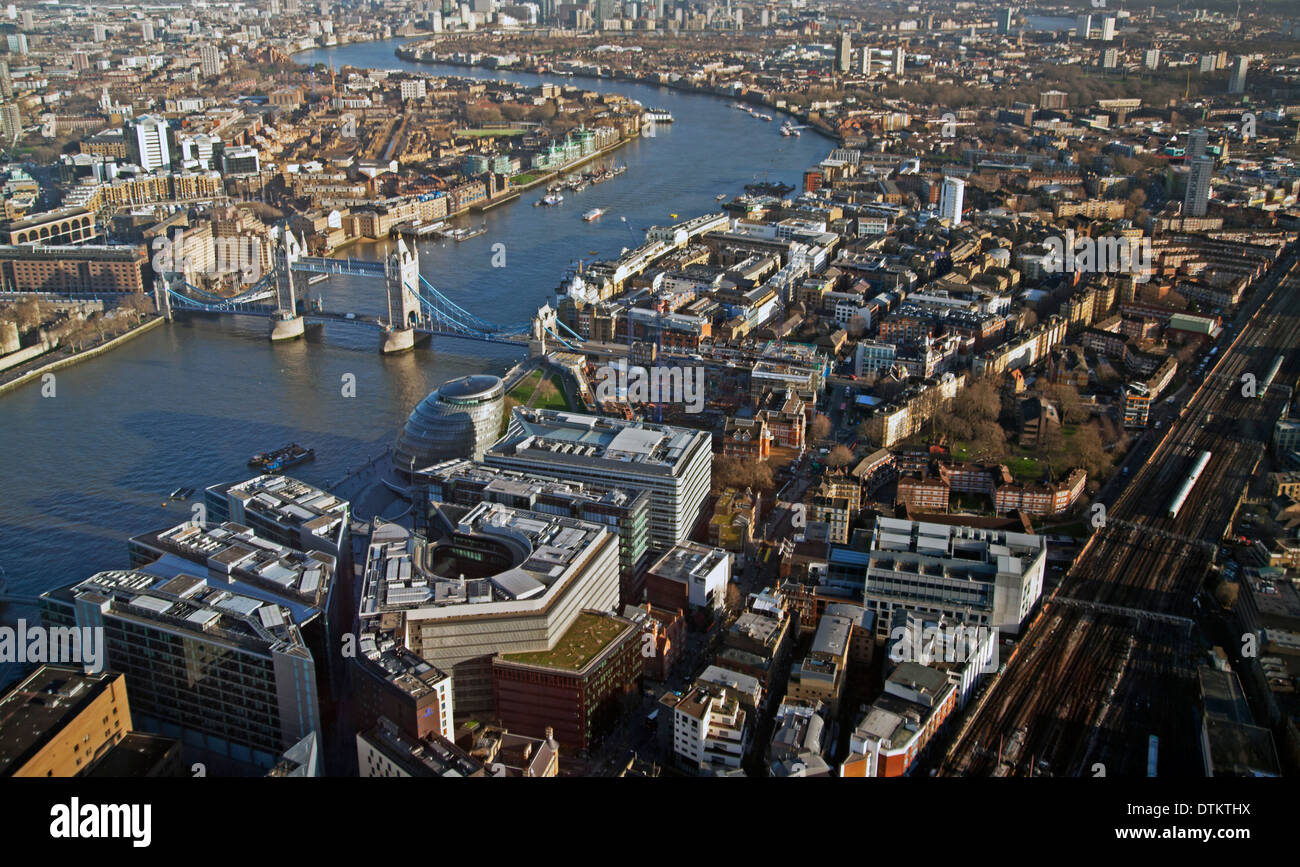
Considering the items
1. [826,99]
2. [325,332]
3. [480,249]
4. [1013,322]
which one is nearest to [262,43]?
[826,99]

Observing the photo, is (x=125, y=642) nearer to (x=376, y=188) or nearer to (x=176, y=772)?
(x=176, y=772)

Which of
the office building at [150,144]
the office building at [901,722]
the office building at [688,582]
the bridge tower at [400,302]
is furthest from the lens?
the office building at [150,144]

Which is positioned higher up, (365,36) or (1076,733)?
(365,36)

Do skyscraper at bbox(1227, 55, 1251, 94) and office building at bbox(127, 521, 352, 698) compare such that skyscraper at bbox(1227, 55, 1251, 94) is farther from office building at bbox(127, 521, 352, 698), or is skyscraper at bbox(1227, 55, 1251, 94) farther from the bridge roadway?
office building at bbox(127, 521, 352, 698)

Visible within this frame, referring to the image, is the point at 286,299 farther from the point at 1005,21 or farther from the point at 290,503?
the point at 1005,21

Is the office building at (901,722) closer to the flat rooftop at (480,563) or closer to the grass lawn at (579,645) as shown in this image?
the grass lawn at (579,645)

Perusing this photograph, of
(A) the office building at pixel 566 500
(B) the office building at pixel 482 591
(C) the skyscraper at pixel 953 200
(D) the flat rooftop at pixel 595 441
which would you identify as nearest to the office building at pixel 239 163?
(C) the skyscraper at pixel 953 200

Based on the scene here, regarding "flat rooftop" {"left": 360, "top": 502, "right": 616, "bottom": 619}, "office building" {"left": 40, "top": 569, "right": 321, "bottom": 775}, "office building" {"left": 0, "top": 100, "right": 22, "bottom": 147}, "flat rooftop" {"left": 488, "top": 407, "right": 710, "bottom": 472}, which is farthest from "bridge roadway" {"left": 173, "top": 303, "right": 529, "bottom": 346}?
"office building" {"left": 0, "top": 100, "right": 22, "bottom": 147}
